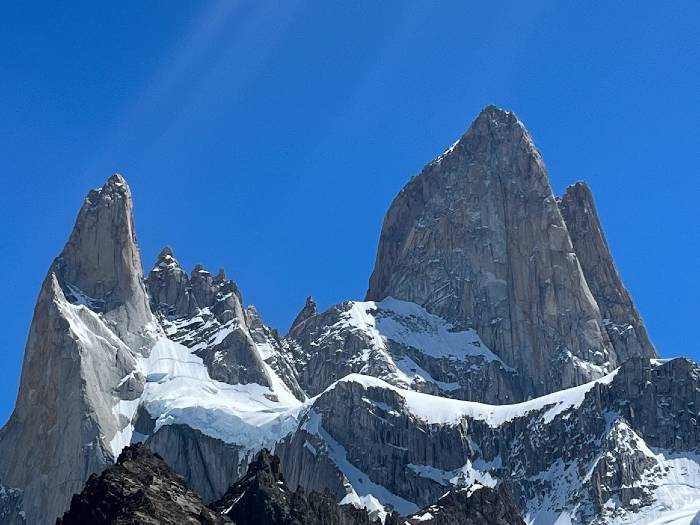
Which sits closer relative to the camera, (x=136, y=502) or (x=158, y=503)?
(x=136, y=502)

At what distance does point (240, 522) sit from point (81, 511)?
29156 millimetres

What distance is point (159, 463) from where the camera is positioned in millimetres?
187375

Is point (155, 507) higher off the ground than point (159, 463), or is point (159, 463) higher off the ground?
point (159, 463)

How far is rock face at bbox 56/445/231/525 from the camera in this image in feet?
522

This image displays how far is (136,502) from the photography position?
16062cm

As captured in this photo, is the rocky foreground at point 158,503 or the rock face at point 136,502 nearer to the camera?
the rock face at point 136,502

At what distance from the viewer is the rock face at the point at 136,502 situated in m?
159

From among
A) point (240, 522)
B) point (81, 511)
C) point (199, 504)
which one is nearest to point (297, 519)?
point (240, 522)

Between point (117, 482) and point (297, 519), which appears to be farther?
point (297, 519)

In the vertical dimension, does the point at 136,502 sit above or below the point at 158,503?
below

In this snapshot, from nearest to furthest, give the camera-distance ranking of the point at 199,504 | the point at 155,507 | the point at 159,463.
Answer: the point at 155,507 < the point at 199,504 < the point at 159,463

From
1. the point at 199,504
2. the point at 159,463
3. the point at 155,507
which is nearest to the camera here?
the point at 155,507

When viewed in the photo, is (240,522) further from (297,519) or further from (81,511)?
(81,511)

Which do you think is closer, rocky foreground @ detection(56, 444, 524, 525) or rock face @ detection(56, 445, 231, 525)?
rock face @ detection(56, 445, 231, 525)
